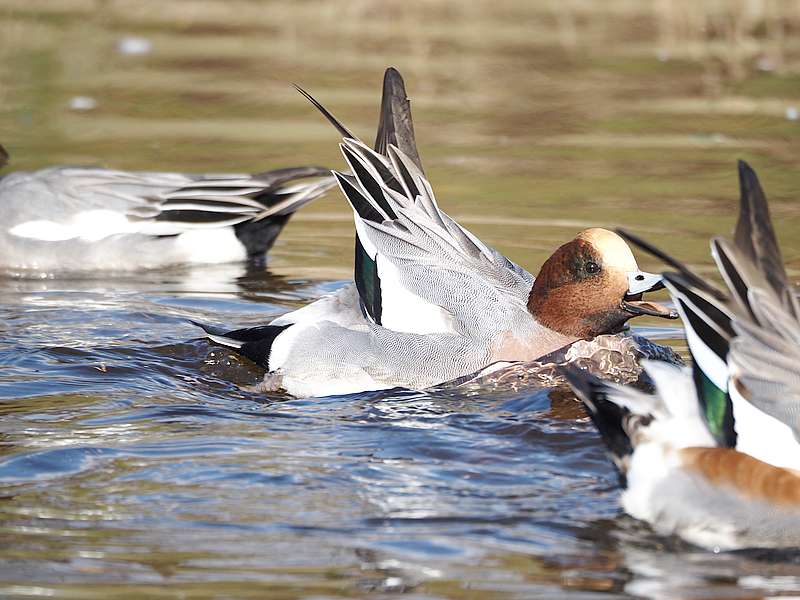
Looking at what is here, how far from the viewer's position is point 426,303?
17.6 ft

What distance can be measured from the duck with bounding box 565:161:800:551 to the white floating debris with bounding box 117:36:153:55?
9727mm

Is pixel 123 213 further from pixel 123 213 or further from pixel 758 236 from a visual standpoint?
pixel 758 236

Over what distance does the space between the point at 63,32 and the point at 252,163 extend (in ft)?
15.2

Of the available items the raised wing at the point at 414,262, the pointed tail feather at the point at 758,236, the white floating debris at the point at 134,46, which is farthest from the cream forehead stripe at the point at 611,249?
the white floating debris at the point at 134,46

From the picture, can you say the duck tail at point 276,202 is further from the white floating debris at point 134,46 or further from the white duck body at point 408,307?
the white floating debris at point 134,46

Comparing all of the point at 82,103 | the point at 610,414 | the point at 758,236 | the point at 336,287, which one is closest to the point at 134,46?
the point at 82,103

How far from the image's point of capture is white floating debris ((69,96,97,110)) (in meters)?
11.1

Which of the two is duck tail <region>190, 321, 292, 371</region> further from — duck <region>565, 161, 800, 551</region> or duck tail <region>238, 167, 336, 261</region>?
duck tail <region>238, 167, 336, 261</region>

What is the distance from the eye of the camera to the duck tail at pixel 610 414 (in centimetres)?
407

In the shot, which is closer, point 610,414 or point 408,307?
point 610,414

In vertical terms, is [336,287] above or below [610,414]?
below

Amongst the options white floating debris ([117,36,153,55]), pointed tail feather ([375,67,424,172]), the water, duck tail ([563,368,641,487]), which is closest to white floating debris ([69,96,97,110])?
the water

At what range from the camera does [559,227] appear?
26.9 feet

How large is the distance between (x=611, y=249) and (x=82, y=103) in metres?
6.84
